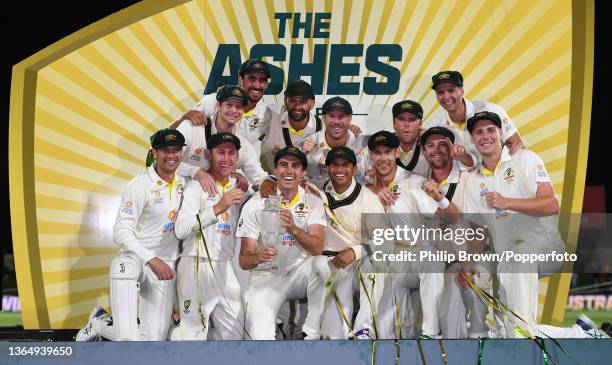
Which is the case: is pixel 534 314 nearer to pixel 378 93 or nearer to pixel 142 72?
pixel 378 93

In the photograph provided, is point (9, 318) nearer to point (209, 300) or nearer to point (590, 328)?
point (209, 300)

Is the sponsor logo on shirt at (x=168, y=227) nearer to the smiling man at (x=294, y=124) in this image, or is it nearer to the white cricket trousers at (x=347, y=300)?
the smiling man at (x=294, y=124)

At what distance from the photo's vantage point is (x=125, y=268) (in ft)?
10.5

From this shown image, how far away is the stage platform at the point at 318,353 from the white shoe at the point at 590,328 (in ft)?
0.28

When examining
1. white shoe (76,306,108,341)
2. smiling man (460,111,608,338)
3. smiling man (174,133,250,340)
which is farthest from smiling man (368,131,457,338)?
white shoe (76,306,108,341)

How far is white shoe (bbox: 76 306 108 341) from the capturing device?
3.22 m

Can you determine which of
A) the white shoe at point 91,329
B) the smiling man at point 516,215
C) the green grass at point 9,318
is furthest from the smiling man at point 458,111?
the green grass at point 9,318

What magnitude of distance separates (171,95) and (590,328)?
86.0 inches

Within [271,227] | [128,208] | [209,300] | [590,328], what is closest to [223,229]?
[271,227]

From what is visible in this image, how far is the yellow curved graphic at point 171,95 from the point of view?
3.25 metres

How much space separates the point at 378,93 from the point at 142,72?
1095mm

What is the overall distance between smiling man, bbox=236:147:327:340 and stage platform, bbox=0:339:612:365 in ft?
0.28

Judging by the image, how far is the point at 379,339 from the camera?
3152 millimetres

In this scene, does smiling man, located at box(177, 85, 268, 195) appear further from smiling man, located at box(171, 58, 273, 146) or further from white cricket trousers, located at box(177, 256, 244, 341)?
white cricket trousers, located at box(177, 256, 244, 341)
